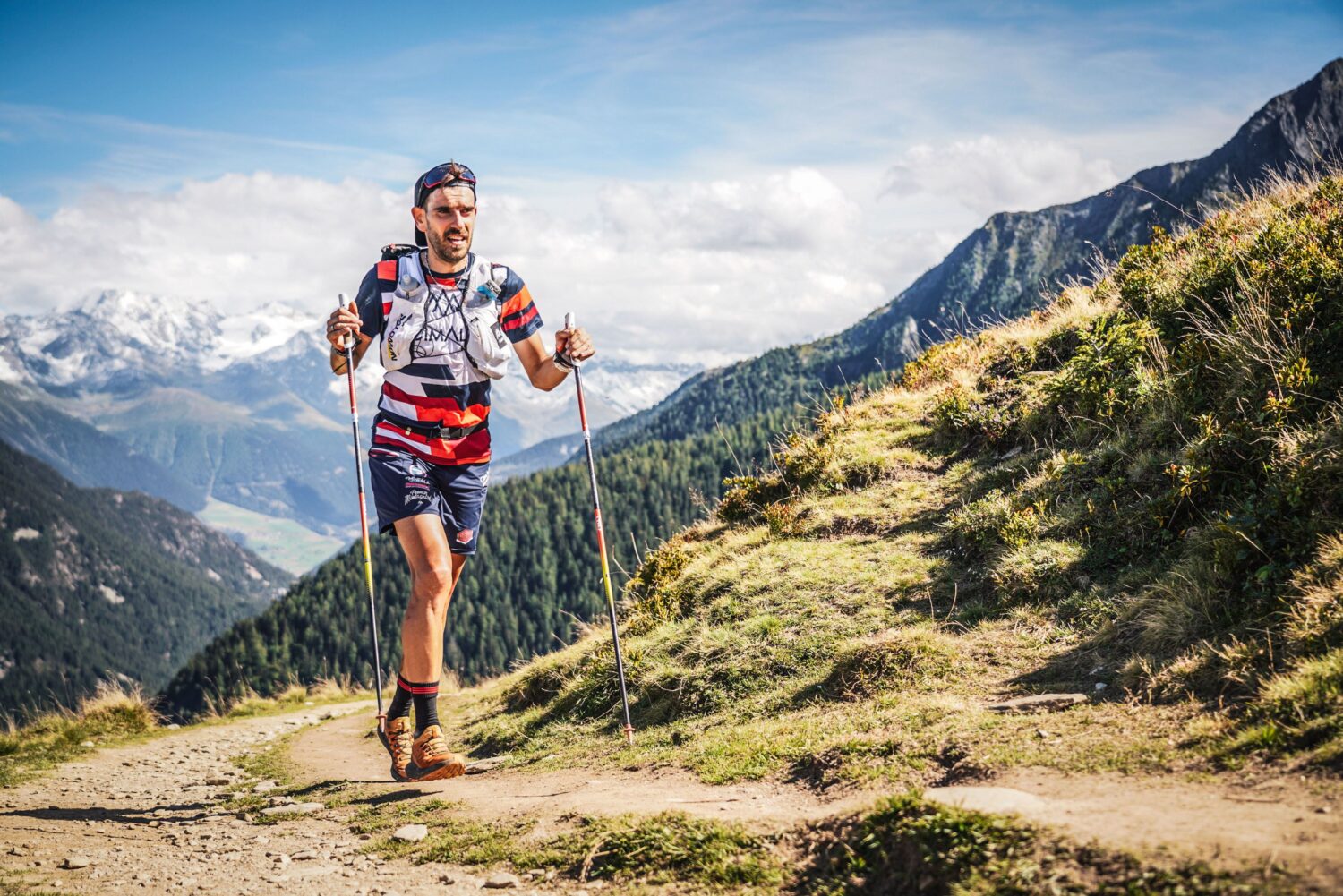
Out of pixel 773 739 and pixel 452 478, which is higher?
pixel 452 478

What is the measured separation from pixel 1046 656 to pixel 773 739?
2.20m

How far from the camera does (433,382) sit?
274 inches

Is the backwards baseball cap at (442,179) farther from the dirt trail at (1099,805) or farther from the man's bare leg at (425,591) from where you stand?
the dirt trail at (1099,805)

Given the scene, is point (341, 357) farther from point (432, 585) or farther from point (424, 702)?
point (424, 702)

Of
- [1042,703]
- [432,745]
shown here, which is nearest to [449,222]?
[432,745]

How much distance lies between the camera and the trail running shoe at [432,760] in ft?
22.1

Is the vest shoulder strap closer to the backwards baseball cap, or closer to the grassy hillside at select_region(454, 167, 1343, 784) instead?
the backwards baseball cap

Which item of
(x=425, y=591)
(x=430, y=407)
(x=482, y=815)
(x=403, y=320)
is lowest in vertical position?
(x=482, y=815)

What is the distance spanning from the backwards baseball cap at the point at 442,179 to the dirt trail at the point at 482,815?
4605mm

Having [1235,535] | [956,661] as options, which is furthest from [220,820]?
[1235,535]

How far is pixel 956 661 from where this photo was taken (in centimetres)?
720

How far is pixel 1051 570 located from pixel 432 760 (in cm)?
537

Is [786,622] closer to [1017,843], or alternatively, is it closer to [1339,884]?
[1017,843]

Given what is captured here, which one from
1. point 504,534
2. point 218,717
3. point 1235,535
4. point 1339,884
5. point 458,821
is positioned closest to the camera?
point 1339,884
